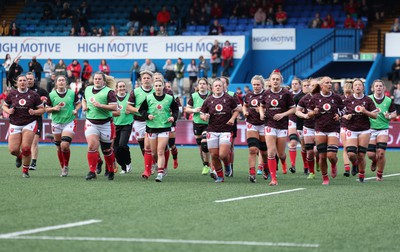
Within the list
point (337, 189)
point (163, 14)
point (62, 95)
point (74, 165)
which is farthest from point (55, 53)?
point (337, 189)

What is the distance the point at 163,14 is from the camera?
42.7 m

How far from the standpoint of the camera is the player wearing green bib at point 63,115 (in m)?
19.0

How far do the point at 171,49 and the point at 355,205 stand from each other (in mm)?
28786

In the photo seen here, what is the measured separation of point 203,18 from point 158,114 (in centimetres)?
2486

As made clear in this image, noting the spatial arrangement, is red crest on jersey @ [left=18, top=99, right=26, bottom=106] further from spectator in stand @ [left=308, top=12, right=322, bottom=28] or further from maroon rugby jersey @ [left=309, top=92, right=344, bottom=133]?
spectator in stand @ [left=308, top=12, right=322, bottom=28]

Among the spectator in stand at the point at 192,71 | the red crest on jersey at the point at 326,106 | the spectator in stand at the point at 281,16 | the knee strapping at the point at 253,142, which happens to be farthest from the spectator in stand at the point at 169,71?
the red crest on jersey at the point at 326,106

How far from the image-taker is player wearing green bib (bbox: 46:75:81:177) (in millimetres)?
19031

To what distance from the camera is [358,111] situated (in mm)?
18469

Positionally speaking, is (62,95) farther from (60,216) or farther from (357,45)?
(357,45)

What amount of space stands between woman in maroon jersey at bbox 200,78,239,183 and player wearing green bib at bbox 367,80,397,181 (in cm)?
320

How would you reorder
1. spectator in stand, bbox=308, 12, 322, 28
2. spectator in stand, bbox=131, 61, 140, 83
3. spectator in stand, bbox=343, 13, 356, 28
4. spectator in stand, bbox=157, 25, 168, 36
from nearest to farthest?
spectator in stand, bbox=131, 61, 140, 83 < spectator in stand, bbox=343, 13, 356, 28 < spectator in stand, bbox=308, 12, 322, 28 < spectator in stand, bbox=157, 25, 168, 36

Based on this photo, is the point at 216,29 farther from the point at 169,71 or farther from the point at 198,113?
the point at 198,113

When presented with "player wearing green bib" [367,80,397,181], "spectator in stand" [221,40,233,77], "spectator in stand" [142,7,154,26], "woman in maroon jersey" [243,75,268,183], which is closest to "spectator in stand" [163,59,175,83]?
"spectator in stand" [221,40,233,77]

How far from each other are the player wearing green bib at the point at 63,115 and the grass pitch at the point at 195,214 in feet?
1.87
